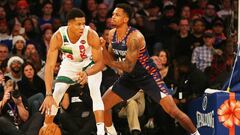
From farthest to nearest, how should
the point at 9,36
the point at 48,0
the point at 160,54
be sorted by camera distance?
the point at 48,0 → the point at 9,36 → the point at 160,54

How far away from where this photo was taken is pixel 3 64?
11406 millimetres

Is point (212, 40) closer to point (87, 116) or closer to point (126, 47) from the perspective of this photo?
point (87, 116)

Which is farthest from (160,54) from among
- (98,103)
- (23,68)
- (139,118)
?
(98,103)

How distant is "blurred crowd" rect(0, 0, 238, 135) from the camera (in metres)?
10.5

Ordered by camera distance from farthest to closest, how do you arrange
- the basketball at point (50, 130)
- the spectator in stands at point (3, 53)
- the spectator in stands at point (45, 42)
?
the spectator in stands at point (45, 42) → the spectator in stands at point (3, 53) → the basketball at point (50, 130)

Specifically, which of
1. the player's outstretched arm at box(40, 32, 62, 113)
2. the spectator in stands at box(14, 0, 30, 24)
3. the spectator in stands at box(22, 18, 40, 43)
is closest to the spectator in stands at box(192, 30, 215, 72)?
the spectator in stands at box(22, 18, 40, 43)

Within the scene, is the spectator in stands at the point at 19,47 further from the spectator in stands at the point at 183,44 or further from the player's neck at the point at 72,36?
the player's neck at the point at 72,36

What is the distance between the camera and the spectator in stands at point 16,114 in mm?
10023

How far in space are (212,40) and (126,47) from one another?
397cm

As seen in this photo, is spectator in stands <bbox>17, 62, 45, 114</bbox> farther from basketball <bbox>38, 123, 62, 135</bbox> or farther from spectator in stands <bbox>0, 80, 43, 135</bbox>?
basketball <bbox>38, 123, 62, 135</bbox>

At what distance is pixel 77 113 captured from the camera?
1067 cm

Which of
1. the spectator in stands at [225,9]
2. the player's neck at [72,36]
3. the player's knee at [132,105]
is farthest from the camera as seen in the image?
the spectator in stands at [225,9]

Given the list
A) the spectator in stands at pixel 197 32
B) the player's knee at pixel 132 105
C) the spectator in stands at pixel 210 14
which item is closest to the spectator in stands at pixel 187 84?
the player's knee at pixel 132 105

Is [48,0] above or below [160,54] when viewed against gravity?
above
